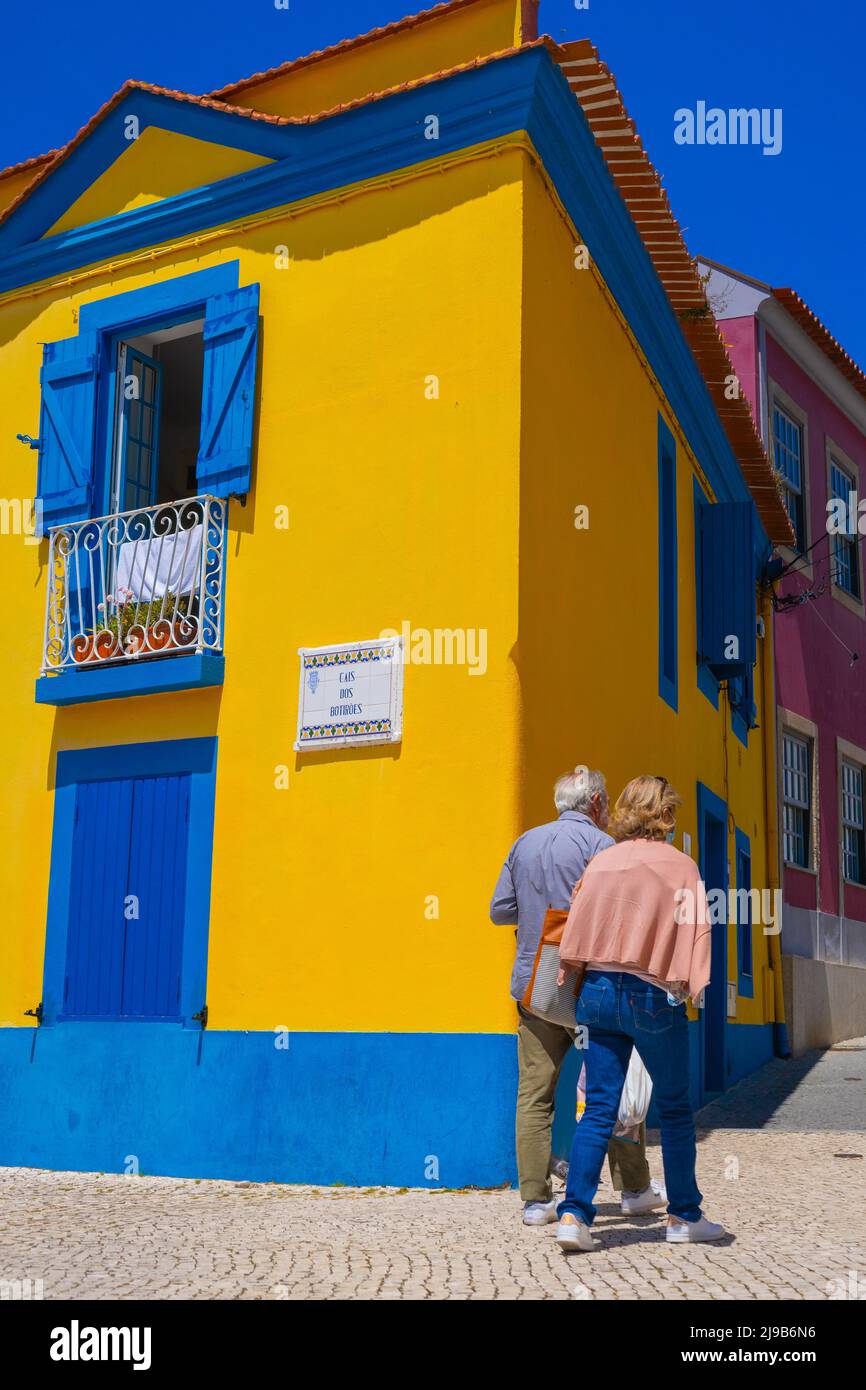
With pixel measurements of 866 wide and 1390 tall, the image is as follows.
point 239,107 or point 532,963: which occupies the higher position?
point 239,107

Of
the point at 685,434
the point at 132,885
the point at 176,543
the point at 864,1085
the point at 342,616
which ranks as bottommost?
the point at 864,1085

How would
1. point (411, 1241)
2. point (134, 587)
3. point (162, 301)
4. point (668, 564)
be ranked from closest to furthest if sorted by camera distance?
point (411, 1241) → point (134, 587) → point (162, 301) → point (668, 564)

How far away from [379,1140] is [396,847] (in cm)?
151

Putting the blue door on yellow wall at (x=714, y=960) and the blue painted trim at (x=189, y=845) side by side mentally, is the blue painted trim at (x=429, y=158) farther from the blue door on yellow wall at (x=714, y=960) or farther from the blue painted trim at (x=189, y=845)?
the blue door on yellow wall at (x=714, y=960)

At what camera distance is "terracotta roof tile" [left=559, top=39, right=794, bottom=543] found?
8766 millimetres

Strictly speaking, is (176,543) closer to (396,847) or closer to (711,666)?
(396,847)

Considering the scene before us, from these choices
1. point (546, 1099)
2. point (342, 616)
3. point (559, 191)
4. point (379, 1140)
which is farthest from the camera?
point (559, 191)

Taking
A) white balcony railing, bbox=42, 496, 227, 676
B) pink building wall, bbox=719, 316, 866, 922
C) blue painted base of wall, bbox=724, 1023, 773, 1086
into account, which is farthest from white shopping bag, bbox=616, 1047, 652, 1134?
pink building wall, bbox=719, 316, 866, 922

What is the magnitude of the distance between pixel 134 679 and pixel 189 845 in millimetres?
1079

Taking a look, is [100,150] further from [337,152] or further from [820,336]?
[820,336]

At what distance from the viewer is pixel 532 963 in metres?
6.11

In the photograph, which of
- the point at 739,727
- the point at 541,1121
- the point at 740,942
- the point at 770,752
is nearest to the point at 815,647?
the point at 770,752

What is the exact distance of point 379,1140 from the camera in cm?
754
